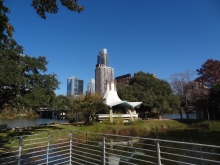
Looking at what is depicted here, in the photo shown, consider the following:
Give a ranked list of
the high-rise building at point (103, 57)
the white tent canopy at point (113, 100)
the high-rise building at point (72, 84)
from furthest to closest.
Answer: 1. the high-rise building at point (103, 57)
2. the high-rise building at point (72, 84)
3. the white tent canopy at point (113, 100)

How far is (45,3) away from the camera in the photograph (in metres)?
3.94

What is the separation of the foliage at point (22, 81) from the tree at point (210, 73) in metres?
22.5

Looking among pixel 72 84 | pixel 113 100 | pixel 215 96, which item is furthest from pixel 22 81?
pixel 72 84

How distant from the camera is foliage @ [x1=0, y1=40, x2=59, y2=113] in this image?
35.3 feet

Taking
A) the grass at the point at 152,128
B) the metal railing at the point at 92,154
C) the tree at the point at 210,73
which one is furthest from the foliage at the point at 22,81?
the tree at the point at 210,73

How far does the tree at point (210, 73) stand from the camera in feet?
82.5

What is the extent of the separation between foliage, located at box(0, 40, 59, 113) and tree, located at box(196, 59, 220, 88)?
22.5 metres

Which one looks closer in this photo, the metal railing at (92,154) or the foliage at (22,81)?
the metal railing at (92,154)

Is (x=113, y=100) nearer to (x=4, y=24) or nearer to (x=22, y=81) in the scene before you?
(x=22, y=81)

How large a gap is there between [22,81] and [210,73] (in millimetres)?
25459

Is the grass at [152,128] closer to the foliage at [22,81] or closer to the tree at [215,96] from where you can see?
the tree at [215,96]

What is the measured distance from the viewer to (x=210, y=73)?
2538 centimetres

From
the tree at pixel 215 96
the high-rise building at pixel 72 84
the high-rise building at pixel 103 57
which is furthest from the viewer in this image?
the high-rise building at pixel 103 57

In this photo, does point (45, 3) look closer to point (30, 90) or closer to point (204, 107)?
point (30, 90)
